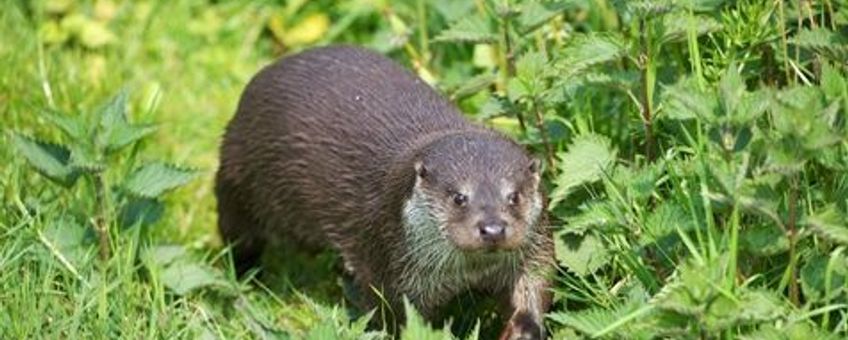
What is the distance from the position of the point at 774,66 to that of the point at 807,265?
0.86m

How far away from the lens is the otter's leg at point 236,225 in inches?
209

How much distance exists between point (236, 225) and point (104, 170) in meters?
0.72

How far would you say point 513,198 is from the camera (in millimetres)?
4242

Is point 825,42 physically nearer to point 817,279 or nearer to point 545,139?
point 817,279

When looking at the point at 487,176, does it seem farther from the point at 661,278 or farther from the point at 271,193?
the point at 271,193

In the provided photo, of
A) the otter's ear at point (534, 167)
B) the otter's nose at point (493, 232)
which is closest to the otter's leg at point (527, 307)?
the otter's ear at point (534, 167)

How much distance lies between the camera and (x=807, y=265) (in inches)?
158

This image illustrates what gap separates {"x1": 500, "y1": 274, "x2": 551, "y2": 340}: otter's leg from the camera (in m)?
4.42

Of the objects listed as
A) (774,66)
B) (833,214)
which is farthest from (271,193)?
(833,214)

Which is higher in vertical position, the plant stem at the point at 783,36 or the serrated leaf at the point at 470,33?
the plant stem at the point at 783,36

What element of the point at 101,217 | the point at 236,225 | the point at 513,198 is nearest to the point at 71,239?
the point at 101,217

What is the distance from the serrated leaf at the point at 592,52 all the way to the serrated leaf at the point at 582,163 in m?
0.18

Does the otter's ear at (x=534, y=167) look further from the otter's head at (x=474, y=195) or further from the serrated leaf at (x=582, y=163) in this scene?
the serrated leaf at (x=582, y=163)

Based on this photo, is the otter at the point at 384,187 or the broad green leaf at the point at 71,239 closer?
the otter at the point at 384,187
